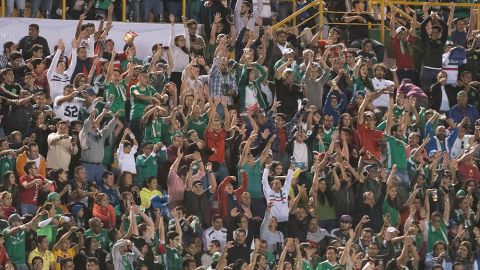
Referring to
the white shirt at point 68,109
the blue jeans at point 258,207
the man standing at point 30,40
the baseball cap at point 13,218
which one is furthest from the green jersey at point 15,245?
the man standing at point 30,40

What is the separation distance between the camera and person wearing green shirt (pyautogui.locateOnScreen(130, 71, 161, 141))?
106 feet

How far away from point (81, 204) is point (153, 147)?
6.90ft

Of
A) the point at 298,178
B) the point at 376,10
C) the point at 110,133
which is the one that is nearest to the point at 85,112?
the point at 110,133

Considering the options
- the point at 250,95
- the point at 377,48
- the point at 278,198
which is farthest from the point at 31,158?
the point at 377,48

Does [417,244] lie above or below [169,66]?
below

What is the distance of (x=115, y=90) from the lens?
1291 inches

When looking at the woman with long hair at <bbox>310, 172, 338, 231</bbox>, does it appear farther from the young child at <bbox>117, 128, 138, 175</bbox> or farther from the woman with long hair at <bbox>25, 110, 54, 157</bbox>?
the woman with long hair at <bbox>25, 110, 54, 157</bbox>

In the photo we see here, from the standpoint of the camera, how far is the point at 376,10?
3800cm

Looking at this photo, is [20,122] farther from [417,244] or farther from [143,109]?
[417,244]

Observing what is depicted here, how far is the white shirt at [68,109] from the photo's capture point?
32.0 metres

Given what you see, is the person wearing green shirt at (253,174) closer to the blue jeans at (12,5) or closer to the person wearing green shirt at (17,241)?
the person wearing green shirt at (17,241)

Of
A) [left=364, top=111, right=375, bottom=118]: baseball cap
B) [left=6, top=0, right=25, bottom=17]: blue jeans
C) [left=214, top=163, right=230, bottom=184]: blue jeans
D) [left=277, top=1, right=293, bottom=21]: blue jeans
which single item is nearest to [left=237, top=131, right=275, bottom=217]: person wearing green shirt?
[left=214, top=163, right=230, bottom=184]: blue jeans

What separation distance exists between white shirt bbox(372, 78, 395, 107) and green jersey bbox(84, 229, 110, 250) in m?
7.27

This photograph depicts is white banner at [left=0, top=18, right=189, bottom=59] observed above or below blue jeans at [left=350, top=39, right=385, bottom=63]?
Answer: above
